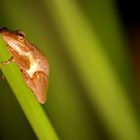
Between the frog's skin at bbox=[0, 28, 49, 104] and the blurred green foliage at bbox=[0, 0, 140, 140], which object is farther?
the frog's skin at bbox=[0, 28, 49, 104]

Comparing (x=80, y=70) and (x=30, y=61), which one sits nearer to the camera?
(x=80, y=70)

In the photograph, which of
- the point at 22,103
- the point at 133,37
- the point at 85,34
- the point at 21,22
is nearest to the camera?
the point at 22,103

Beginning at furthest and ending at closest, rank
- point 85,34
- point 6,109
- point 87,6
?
point 6,109, point 87,6, point 85,34

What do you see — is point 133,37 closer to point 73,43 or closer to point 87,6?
point 87,6

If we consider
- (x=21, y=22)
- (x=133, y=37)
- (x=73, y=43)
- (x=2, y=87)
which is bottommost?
(x=133, y=37)

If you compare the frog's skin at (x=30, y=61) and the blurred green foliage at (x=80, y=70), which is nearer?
the blurred green foliage at (x=80, y=70)

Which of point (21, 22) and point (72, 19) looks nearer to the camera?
point (72, 19)

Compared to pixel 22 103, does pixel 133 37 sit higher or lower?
lower

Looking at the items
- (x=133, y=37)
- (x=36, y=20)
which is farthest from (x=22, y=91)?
(x=133, y=37)
